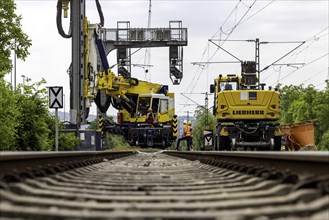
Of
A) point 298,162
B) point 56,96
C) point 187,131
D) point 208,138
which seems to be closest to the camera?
point 298,162

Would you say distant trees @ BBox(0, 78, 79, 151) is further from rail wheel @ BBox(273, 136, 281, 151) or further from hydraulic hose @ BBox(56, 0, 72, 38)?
rail wheel @ BBox(273, 136, 281, 151)

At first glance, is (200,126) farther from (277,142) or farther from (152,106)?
(277,142)

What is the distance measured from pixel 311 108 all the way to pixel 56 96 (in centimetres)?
6310

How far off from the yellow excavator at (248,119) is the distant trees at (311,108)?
105 ft

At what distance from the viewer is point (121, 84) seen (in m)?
31.9

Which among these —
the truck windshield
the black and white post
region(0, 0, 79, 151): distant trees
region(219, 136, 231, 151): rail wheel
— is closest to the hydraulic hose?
region(0, 0, 79, 151): distant trees

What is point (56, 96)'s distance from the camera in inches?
668

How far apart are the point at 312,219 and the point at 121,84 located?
95.6 ft

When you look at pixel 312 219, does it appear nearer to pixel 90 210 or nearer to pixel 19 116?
pixel 90 210

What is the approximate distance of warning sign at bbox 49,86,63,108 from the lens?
16.9m

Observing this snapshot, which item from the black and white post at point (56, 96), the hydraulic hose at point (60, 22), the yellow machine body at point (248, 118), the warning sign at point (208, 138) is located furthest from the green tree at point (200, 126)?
the black and white post at point (56, 96)

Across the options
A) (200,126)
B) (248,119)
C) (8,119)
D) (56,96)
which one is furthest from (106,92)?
(200,126)

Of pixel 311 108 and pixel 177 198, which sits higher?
pixel 311 108

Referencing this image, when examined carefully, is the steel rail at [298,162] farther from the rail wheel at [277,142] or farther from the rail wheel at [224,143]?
the rail wheel at [277,142]
